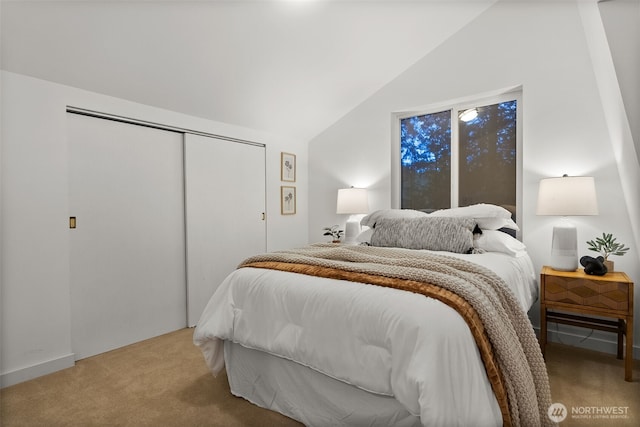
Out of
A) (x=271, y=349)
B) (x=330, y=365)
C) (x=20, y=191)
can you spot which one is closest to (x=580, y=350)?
(x=330, y=365)

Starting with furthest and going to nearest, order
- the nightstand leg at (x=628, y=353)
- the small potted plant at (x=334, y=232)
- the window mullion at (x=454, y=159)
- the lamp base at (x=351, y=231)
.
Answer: the small potted plant at (x=334, y=232) → the lamp base at (x=351, y=231) → the window mullion at (x=454, y=159) → the nightstand leg at (x=628, y=353)

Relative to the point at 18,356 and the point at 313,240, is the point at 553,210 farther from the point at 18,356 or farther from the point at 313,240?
the point at 18,356

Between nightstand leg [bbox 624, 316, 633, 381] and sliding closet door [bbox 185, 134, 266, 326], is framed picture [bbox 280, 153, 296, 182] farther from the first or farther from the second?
nightstand leg [bbox 624, 316, 633, 381]

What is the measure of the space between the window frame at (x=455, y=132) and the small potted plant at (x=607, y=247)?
1.98 ft

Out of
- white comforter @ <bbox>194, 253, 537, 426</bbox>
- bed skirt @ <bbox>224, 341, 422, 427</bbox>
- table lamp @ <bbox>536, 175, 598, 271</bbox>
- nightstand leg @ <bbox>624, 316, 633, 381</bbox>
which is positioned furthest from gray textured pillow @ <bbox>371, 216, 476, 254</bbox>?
bed skirt @ <bbox>224, 341, 422, 427</bbox>

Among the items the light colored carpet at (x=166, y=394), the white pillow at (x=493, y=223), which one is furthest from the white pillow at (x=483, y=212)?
the light colored carpet at (x=166, y=394)

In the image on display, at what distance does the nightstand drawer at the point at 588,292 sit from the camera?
213 cm

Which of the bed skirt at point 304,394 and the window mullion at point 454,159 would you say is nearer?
the bed skirt at point 304,394

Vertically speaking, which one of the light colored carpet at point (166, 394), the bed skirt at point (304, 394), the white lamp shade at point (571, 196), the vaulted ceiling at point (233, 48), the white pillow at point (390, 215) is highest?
the vaulted ceiling at point (233, 48)

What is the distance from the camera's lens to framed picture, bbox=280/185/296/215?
4.16 meters

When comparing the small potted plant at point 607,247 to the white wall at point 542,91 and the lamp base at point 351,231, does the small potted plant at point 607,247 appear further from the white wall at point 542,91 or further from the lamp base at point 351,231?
the lamp base at point 351,231

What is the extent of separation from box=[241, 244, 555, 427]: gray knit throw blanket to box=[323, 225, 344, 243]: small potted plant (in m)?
2.09

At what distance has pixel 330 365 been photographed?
→ 60.7 inches

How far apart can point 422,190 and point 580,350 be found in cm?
187
